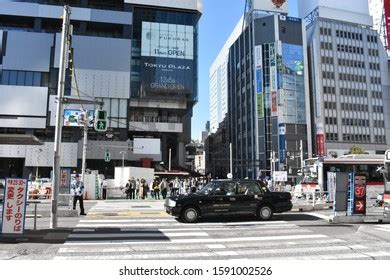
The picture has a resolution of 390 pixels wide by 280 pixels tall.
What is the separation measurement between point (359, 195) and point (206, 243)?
25.4 ft

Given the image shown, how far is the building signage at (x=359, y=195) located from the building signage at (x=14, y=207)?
11.5 meters

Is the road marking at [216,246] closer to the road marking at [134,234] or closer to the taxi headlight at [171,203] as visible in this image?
the road marking at [134,234]

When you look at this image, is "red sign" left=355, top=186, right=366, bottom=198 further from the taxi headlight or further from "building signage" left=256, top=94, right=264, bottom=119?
"building signage" left=256, top=94, right=264, bottom=119

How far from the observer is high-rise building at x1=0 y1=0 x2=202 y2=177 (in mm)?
66375

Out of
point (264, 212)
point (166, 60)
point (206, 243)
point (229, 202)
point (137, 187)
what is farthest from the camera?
point (166, 60)

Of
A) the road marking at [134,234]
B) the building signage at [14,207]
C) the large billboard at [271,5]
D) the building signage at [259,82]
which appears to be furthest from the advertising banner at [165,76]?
the building signage at [14,207]

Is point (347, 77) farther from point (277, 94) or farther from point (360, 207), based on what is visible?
point (360, 207)

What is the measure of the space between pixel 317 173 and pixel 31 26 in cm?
6066

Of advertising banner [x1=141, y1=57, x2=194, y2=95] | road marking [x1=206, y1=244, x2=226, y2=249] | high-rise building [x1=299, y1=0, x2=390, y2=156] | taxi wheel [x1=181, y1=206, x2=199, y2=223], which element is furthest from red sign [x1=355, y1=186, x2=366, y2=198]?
high-rise building [x1=299, y1=0, x2=390, y2=156]

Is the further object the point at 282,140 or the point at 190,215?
the point at 282,140

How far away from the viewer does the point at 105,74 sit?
70000mm

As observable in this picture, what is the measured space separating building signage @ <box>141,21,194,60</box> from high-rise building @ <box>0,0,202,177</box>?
176 millimetres

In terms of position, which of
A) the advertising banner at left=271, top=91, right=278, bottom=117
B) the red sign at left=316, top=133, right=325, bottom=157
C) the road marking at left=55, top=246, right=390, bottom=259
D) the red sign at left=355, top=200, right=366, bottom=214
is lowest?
the road marking at left=55, top=246, right=390, bottom=259

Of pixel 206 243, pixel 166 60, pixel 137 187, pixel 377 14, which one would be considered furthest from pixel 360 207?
pixel 377 14
